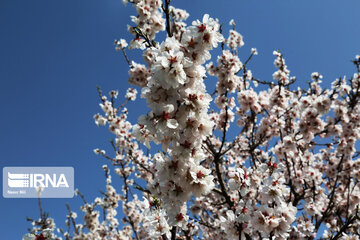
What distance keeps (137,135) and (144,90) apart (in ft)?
1.85

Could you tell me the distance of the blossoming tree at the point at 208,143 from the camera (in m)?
2.13

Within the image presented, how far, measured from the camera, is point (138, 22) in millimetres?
4410

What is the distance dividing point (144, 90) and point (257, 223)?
6.67ft

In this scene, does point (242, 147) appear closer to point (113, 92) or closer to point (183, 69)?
point (113, 92)

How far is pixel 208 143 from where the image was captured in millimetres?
4570

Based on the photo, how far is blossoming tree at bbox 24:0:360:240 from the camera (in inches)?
84.0

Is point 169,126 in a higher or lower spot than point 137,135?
lower

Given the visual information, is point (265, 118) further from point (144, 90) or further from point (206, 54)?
point (144, 90)

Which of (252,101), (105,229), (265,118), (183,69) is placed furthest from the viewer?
(105,229)

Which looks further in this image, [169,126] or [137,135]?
[137,135]

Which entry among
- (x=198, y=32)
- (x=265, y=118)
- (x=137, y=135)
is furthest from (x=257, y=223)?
(x=265, y=118)

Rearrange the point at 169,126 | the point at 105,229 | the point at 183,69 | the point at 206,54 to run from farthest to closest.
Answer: the point at 105,229
the point at 206,54
the point at 183,69
the point at 169,126

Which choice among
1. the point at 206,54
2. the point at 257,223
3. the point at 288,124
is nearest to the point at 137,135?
the point at 206,54

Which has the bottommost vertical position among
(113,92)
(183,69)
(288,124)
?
(183,69)
